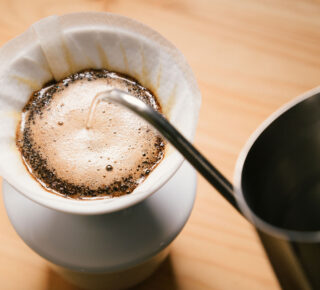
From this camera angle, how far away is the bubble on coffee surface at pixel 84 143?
1.65 ft

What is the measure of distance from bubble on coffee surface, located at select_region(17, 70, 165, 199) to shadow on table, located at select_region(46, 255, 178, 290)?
0.71ft

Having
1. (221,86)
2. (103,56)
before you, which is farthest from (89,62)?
(221,86)

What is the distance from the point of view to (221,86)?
798 millimetres

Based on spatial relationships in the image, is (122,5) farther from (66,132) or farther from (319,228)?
(319,228)

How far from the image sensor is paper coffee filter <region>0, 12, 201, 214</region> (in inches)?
19.2

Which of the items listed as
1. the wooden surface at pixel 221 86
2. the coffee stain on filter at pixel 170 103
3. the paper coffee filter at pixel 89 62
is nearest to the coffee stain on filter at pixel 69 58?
the paper coffee filter at pixel 89 62

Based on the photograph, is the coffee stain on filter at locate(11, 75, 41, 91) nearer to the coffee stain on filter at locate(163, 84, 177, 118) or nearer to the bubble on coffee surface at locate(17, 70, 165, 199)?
the bubble on coffee surface at locate(17, 70, 165, 199)

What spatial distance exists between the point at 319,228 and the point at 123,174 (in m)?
0.21

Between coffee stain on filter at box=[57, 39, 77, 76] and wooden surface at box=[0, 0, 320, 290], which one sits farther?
wooden surface at box=[0, 0, 320, 290]

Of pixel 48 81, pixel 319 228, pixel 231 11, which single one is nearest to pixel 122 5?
pixel 231 11

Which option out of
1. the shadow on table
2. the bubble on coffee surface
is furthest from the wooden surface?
the bubble on coffee surface

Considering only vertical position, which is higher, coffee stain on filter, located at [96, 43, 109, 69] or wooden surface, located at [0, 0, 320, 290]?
coffee stain on filter, located at [96, 43, 109, 69]

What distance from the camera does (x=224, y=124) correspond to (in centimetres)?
77

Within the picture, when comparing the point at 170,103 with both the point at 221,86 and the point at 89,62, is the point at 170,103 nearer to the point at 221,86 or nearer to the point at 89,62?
the point at 89,62
